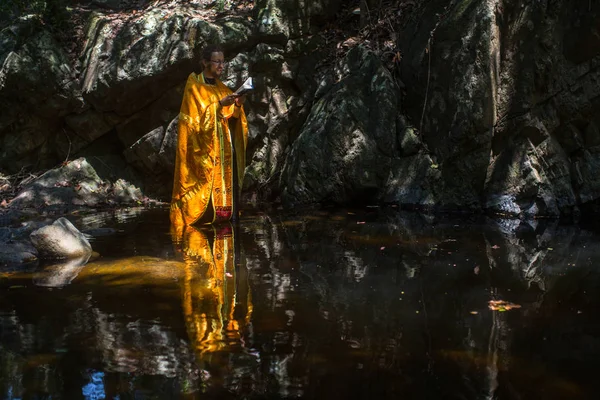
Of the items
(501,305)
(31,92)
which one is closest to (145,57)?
(31,92)

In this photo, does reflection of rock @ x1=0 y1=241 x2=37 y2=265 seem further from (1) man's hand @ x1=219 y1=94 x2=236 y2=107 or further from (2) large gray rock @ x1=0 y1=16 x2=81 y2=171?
(2) large gray rock @ x1=0 y1=16 x2=81 y2=171

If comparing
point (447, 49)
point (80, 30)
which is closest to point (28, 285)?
point (447, 49)

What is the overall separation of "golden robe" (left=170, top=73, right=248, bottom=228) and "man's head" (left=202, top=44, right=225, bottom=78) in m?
0.19

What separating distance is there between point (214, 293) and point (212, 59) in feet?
12.4

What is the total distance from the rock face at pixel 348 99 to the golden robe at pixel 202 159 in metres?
2.12

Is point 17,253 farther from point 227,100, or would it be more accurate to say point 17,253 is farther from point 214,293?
point 227,100

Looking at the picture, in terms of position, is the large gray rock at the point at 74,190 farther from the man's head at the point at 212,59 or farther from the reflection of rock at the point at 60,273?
the reflection of rock at the point at 60,273

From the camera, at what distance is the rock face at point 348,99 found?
7.80 m

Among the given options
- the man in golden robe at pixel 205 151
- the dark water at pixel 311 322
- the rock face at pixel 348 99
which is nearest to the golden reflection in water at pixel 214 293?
the dark water at pixel 311 322

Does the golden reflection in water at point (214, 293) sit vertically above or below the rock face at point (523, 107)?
below

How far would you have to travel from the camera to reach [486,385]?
2.45 meters

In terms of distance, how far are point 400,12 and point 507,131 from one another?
3.63 meters

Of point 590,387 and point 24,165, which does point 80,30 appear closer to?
point 24,165

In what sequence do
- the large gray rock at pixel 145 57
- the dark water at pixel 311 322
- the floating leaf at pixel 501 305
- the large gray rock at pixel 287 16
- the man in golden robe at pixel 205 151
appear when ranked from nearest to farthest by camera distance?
the dark water at pixel 311 322 < the floating leaf at pixel 501 305 < the man in golden robe at pixel 205 151 < the large gray rock at pixel 145 57 < the large gray rock at pixel 287 16
